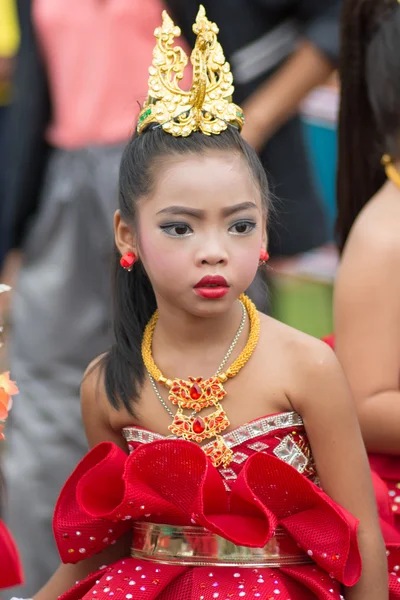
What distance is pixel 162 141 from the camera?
2.92m

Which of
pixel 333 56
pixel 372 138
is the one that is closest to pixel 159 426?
pixel 372 138

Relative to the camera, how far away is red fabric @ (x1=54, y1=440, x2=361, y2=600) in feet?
9.21

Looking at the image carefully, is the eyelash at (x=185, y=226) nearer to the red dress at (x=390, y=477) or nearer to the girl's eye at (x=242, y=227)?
the girl's eye at (x=242, y=227)

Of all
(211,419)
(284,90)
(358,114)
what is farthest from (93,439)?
(284,90)

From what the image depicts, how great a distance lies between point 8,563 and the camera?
9.87ft

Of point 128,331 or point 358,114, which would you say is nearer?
point 128,331

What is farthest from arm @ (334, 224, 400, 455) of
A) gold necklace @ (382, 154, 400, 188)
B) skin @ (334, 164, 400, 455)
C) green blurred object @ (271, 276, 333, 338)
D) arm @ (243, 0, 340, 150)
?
green blurred object @ (271, 276, 333, 338)

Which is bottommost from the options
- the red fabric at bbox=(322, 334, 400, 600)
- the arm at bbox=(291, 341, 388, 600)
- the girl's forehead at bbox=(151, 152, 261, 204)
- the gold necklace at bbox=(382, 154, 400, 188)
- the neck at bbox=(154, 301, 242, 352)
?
the red fabric at bbox=(322, 334, 400, 600)

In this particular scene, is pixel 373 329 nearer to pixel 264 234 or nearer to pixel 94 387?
pixel 264 234

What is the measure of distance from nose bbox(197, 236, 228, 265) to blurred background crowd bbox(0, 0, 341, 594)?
1522mm

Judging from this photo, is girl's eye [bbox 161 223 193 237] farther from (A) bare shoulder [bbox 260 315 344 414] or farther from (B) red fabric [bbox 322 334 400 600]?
(B) red fabric [bbox 322 334 400 600]

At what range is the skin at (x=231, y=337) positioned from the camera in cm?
282

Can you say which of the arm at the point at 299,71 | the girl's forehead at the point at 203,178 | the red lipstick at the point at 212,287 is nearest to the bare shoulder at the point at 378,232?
the girl's forehead at the point at 203,178

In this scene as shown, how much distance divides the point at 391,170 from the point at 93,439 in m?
0.96
